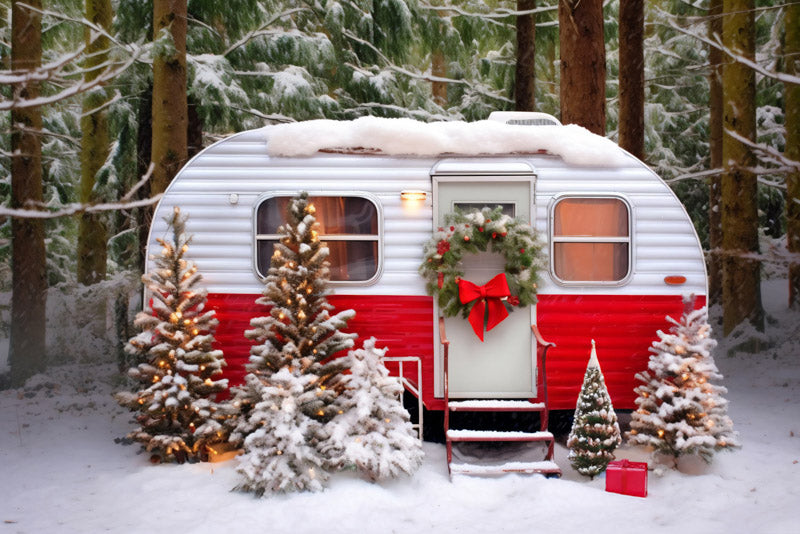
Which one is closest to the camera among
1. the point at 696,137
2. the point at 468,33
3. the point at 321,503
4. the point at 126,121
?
the point at 321,503

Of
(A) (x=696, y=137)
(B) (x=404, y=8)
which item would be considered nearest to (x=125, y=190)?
(B) (x=404, y=8)

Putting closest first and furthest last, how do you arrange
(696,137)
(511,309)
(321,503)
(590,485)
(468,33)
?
(321,503)
(590,485)
(511,309)
(468,33)
(696,137)

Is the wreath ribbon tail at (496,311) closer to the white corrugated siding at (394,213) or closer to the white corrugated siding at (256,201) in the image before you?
the white corrugated siding at (394,213)

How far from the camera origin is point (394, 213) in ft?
22.4

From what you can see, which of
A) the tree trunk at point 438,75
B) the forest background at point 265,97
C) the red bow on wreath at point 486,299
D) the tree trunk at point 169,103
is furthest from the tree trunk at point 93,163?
the tree trunk at point 438,75

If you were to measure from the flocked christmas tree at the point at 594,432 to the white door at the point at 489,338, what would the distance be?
75cm

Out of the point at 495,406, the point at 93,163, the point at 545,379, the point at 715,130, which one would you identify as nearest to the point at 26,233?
the point at 93,163

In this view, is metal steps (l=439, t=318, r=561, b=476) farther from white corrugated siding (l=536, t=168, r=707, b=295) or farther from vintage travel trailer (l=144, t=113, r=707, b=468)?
white corrugated siding (l=536, t=168, r=707, b=295)

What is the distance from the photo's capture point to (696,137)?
58.1ft

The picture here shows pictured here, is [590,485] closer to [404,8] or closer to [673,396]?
[673,396]

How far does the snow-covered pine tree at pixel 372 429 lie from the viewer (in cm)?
579

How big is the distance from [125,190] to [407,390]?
6914mm

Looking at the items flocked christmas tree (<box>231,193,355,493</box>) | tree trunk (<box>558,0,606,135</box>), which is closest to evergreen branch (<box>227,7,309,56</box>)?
tree trunk (<box>558,0,606,135</box>)

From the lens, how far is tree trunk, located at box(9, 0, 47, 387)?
10641 mm
